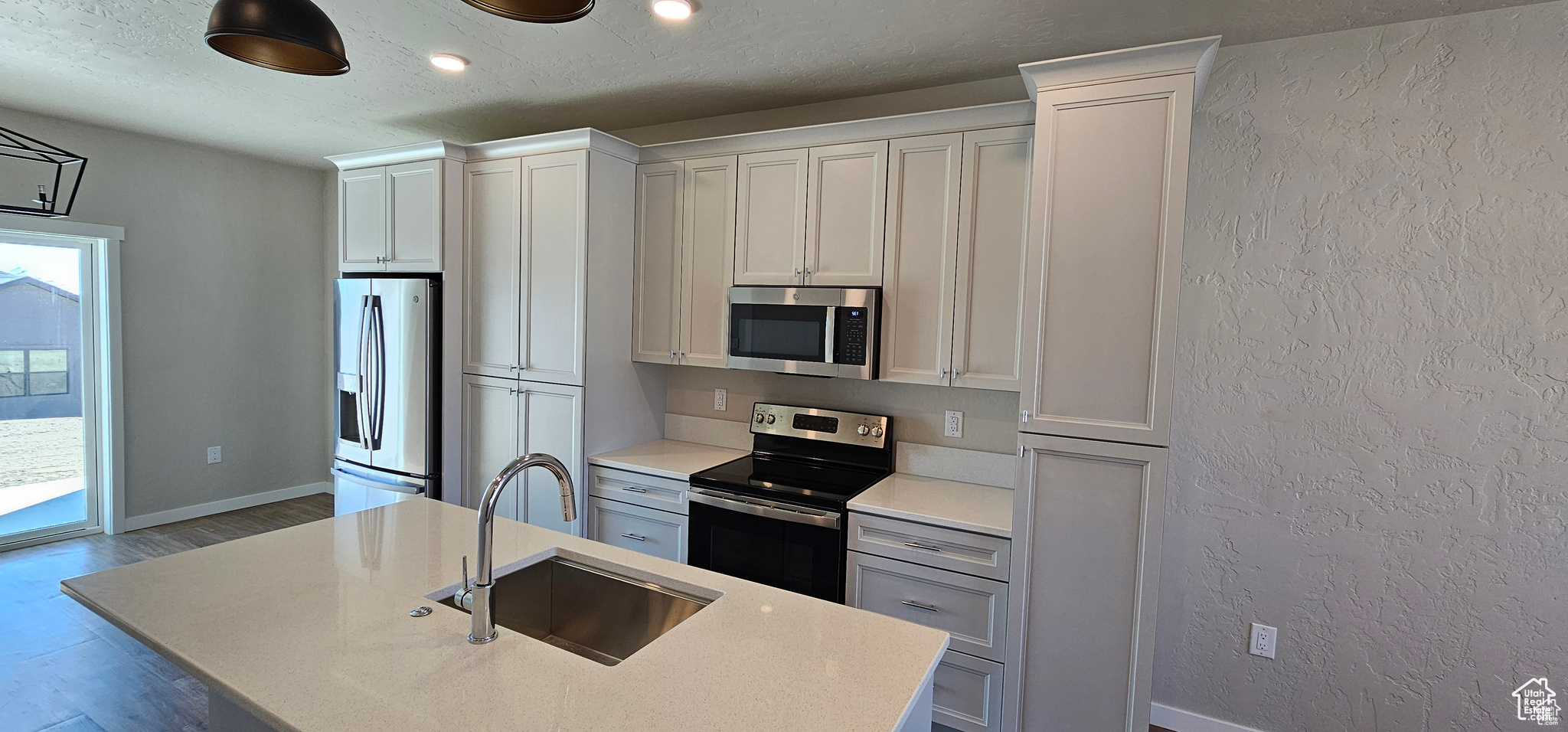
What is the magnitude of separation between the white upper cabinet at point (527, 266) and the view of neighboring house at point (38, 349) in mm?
2709

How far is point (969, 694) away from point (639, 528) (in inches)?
59.3

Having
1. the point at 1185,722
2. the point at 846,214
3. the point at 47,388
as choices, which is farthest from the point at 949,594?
the point at 47,388

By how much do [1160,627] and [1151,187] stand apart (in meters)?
1.62

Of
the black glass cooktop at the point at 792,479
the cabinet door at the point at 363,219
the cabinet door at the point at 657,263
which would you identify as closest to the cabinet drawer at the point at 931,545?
the black glass cooktop at the point at 792,479

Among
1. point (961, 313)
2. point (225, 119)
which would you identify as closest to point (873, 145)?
point (961, 313)

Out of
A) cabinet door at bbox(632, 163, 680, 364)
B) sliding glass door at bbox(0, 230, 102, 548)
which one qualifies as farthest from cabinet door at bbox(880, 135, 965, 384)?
sliding glass door at bbox(0, 230, 102, 548)

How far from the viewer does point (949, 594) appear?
2.46m

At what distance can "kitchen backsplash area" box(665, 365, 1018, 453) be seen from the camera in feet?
9.45

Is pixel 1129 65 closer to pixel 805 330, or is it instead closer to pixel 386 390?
pixel 805 330

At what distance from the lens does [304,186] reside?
514 centimetres

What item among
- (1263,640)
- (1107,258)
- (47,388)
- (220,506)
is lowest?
(220,506)

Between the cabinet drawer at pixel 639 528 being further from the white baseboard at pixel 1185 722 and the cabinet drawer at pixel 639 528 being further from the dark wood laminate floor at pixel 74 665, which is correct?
the white baseboard at pixel 1185 722

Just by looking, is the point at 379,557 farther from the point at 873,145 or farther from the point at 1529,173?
the point at 1529,173

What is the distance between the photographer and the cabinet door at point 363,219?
366 cm
